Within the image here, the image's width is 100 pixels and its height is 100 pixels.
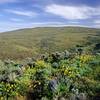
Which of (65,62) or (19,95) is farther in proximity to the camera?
(65,62)

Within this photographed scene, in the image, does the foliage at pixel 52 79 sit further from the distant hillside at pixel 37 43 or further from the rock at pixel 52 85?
the distant hillside at pixel 37 43

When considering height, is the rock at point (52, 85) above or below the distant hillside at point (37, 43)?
above

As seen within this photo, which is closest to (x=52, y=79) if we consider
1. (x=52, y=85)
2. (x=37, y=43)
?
(x=52, y=85)

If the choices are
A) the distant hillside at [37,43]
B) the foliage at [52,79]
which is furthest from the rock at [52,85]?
the distant hillside at [37,43]

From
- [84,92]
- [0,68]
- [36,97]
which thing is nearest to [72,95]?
[84,92]

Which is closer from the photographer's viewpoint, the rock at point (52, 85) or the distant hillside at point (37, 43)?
the rock at point (52, 85)

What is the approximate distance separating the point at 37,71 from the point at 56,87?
1905mm

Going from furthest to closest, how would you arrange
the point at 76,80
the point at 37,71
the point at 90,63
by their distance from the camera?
the point at 90,63, the point at 37,71, the point at 76,80

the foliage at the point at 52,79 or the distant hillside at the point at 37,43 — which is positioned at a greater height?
the foliage at the point at 52,79

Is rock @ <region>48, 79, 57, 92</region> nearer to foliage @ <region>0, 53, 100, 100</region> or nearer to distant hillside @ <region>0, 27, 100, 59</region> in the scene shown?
foliage @ <region>0, 53, 100, 100</region>

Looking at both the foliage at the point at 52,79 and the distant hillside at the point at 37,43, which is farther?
the distant hillside at the point at 37,43

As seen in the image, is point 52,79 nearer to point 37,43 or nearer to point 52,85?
point 52,85

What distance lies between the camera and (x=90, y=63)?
593 inches

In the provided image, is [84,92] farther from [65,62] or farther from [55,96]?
[65,62]
